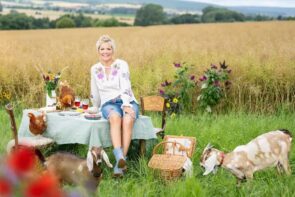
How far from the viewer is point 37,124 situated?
5.64 metres

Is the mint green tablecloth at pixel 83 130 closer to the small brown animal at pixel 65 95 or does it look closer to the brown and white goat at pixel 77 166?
the small brown animal at pixel 65 95

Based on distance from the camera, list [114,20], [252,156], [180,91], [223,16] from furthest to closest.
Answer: [114,20]
[223,16]
[180,91]
[252,156]

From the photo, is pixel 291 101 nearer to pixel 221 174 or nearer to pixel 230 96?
pixel 230 96

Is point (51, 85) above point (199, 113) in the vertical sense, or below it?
above

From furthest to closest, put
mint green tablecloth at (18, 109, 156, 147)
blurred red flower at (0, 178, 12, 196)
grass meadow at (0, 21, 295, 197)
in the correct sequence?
1. mint green tablecloth at (18, 109, 156, 147)
2. grass meadow at (0, 21, 295, 197)
3. blurred red flower at (0, 178, 12, 196)

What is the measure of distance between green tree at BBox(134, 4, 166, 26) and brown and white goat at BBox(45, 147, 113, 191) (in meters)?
35.4

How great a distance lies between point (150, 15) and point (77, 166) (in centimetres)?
3689

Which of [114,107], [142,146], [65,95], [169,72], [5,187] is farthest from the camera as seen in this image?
[169,72]

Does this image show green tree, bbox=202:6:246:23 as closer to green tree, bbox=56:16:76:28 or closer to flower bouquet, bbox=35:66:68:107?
green tree, bbox=56:16:76:28

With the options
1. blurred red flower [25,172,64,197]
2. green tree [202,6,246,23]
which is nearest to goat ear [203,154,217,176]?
blurred red flower [25,172,64,197]

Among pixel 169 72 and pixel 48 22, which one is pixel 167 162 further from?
pixel 48 22

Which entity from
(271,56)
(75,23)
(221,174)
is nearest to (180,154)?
(221,174)

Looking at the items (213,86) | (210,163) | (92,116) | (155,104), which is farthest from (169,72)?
(210,163)

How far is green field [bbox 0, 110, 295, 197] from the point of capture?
4484 millimetres
